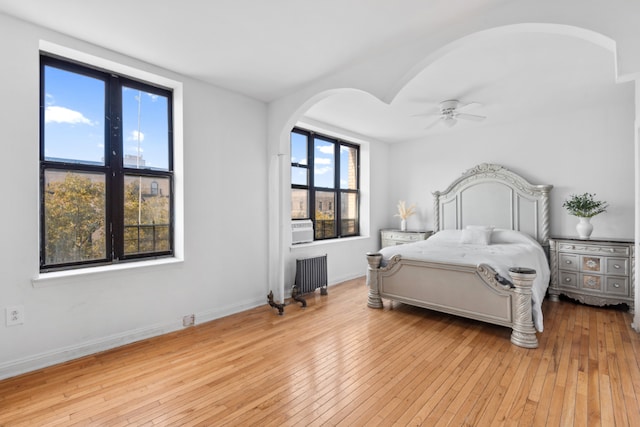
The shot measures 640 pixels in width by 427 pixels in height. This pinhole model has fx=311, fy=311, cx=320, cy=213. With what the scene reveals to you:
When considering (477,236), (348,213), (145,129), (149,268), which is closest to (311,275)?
(348,213)

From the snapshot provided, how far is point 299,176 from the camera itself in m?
4.96

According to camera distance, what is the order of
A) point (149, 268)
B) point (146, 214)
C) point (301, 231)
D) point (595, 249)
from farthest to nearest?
point (301, 231) → point (595, 249) → point (146, 214) → point (149, 268)

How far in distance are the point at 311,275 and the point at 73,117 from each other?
3193 millimetres

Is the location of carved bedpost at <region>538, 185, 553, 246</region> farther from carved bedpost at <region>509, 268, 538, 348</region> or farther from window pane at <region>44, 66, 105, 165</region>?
window pane at <region>44, 66, 105, 165</region>

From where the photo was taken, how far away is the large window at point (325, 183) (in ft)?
16.3

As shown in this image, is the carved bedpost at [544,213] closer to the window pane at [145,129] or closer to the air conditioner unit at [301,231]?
the air conditioner unit at [301,231]

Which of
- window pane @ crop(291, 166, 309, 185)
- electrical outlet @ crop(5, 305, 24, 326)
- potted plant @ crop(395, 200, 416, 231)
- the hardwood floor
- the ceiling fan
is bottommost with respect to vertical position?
the hardwood floor

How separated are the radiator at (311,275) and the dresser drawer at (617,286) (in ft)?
11.8

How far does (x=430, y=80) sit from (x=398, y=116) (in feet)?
4.28

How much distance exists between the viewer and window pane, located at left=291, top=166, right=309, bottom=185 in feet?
15.9

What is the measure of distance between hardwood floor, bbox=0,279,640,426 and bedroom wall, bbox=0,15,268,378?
0.25m

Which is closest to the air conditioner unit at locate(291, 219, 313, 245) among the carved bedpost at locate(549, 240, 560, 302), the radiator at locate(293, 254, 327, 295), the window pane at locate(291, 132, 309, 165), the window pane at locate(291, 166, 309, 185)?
the radiator at locate(293, 254, 327, 295)

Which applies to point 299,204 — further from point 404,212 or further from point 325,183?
point 404,212

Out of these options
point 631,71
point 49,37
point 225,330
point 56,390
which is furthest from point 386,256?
point 49,37
